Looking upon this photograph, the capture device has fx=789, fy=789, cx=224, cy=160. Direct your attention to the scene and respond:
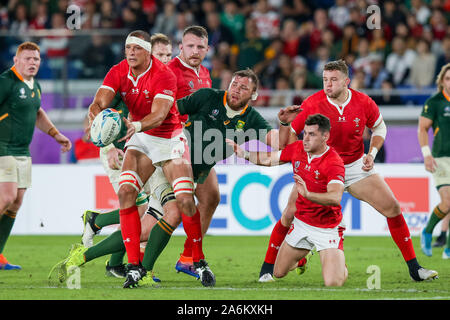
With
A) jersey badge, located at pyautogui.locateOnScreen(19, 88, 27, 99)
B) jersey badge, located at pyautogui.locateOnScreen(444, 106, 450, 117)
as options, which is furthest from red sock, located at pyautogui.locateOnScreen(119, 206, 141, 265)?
jersey badge, located at pyautogui.locateOnScreen(444, 106, 450, 117)

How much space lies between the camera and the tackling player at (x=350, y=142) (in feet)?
25.0

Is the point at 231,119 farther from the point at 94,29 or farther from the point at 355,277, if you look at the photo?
the point at 94,29

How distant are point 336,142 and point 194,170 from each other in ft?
4.70

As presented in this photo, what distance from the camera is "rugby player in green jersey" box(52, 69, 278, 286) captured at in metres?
7.33

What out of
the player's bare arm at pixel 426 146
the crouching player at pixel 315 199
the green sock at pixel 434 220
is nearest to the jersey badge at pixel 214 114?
the crouching player at pixel 315 199

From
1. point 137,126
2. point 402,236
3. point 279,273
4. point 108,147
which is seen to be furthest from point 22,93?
point 402,236

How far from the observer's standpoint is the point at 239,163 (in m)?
12.9

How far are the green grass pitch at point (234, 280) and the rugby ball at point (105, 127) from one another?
1.30 meters

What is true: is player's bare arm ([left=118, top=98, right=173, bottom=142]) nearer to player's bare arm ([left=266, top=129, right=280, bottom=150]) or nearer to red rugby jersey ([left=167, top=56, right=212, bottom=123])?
player's bare arm ([left=266, top=129, right=280, bottom=150])

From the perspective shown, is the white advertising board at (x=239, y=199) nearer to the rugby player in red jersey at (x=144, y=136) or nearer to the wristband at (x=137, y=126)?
the rugby player in red jersey at (x=144, y=136)

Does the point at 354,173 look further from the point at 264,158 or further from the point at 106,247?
the point at 106,247

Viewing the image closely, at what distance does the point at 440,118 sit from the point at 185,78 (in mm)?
3568

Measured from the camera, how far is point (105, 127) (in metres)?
6.71
